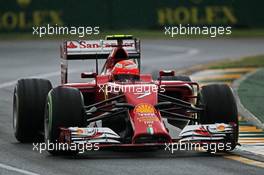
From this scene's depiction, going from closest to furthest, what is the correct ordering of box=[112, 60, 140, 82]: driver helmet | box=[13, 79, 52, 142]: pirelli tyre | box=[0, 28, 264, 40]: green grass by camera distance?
box=[13, 79, 52, 142]: pirelli tyre → box=[112, 60, 140, 82]: driver helmet → box=[0, 28, 264, 40]: green grass

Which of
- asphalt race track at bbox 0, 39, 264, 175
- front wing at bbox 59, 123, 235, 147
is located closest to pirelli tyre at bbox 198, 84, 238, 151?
front wing at bbox 59, 123, 235, 147

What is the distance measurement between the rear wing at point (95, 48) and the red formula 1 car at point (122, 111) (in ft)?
1.38

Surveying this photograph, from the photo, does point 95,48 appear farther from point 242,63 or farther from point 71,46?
point 242,63

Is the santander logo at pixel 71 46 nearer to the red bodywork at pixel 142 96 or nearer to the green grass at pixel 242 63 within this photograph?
the red bodywork at pixel 142 96

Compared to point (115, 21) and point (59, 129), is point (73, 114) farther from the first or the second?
point (115, 21)

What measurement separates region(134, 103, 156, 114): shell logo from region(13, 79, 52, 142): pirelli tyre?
181 cm

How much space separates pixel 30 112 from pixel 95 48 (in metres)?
2.07

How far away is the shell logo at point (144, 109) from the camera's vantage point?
49.3 ft

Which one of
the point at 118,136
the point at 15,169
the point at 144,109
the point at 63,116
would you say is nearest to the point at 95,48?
the point at 144,109

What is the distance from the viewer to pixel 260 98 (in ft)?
72.3

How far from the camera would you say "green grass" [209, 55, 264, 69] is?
30314mm

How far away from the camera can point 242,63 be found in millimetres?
31438

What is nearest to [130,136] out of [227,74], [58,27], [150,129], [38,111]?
[150,129]

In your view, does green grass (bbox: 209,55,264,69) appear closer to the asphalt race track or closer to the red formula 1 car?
the asphalt race track
